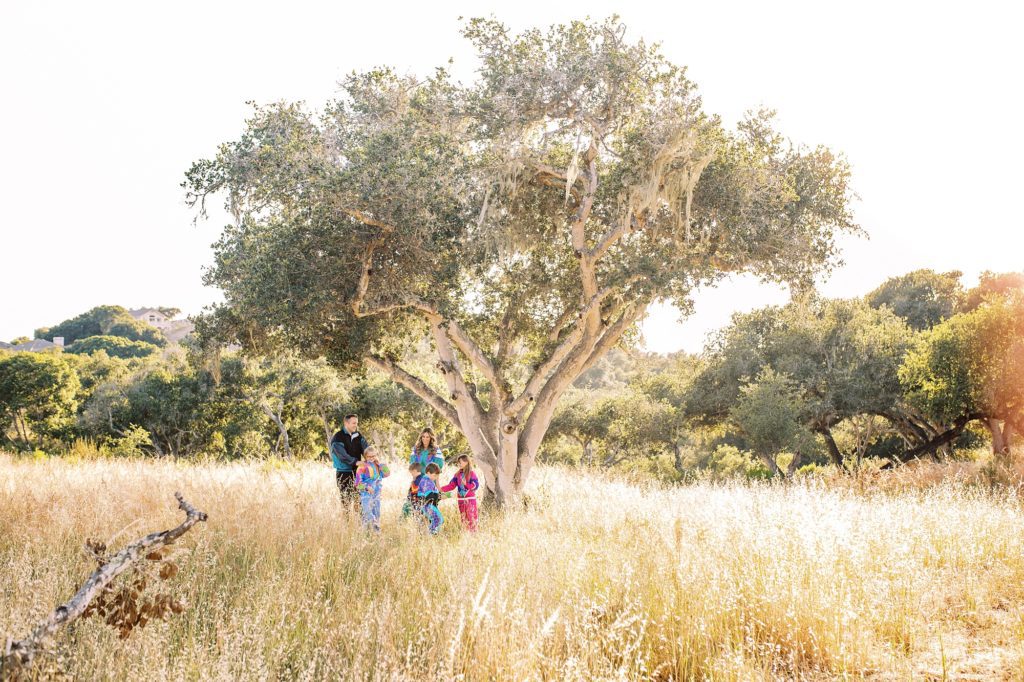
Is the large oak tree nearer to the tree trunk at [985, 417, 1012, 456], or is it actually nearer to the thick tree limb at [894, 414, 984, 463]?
the tree trunk at [985, 417, 1012, 456]

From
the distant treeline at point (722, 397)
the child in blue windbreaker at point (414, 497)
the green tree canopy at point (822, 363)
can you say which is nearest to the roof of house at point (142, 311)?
the distant treeline at point (722, 397)

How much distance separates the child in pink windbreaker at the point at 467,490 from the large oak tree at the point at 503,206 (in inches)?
95.6

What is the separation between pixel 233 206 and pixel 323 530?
606 centimetres

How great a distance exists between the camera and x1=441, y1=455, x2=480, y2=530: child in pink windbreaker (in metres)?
10.1

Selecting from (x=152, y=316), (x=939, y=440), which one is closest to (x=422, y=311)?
(x=939, y=440)

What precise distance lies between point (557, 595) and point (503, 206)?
302 inches

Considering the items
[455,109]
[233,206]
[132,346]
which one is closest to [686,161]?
[455,109]

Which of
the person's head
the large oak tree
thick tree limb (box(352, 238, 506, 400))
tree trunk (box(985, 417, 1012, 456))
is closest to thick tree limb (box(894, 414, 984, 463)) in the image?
tree trunk (box(985, 417, 1012, 456))

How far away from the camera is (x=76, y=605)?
2.76m

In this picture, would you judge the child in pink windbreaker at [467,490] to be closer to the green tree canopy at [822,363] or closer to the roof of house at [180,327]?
the roof of house at [180,327]

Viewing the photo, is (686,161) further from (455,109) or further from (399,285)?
(399,285)

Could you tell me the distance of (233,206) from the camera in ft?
35.0

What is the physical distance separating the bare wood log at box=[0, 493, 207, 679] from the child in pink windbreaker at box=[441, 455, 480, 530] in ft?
22.3

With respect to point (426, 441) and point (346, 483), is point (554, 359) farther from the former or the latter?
point (346, 483)
